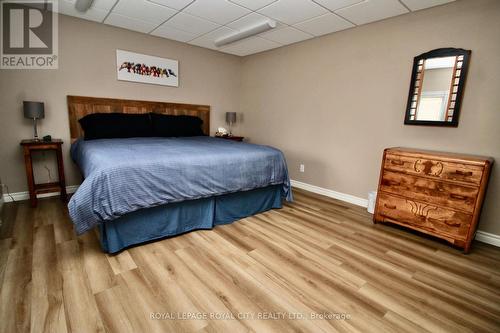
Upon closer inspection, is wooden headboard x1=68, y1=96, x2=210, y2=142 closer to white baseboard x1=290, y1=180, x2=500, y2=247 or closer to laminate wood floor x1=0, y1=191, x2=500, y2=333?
laminate wood floor x1=0, y1=191, x2=500, y2=333

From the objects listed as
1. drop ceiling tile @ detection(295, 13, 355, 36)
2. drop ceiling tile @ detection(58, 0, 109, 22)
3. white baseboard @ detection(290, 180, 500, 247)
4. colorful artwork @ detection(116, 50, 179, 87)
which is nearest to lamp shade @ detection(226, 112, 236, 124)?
colorful artwork @ detection(116, 50, 179, 87)

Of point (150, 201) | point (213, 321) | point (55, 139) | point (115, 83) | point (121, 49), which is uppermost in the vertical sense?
point (121, 49)

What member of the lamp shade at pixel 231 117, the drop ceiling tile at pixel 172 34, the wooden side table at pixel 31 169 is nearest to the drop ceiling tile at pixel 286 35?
the drop ceiling tile at pixel 172 34

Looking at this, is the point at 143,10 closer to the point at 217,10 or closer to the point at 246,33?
the point at 217,10

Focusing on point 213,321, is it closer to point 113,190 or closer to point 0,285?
point 113,190

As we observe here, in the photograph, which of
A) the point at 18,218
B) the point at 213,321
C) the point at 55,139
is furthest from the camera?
the point at 55,139

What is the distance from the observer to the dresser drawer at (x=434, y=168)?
2.14 m

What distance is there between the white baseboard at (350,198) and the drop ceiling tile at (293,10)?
2.31 meters

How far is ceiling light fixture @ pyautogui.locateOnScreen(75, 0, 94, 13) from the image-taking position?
264cm

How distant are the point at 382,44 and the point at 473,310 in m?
2.76

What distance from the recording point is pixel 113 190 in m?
1.86

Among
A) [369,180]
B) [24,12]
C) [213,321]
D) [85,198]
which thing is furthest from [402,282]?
[24,12]

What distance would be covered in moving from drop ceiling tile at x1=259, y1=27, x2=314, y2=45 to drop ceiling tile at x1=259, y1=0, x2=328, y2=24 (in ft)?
1.12

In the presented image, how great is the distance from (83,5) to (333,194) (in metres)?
3.84
